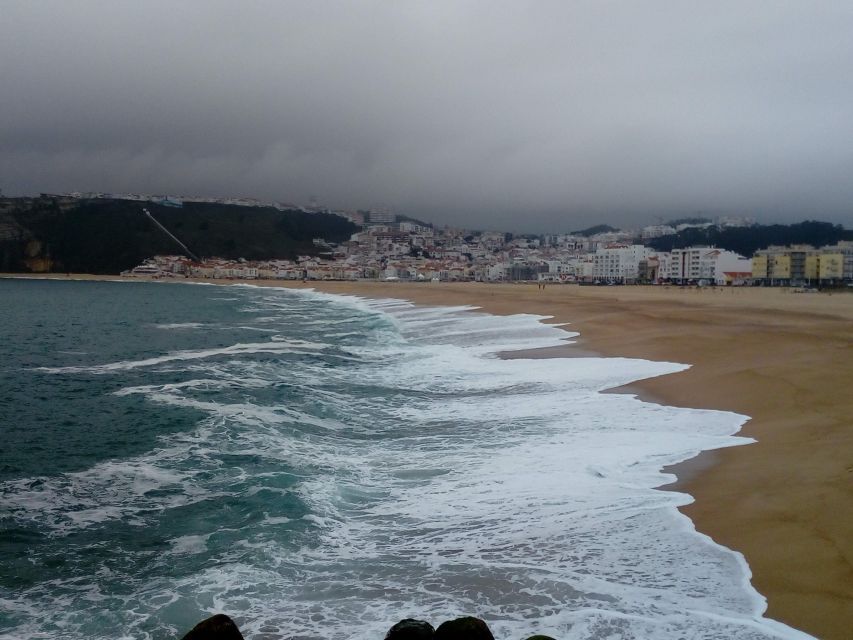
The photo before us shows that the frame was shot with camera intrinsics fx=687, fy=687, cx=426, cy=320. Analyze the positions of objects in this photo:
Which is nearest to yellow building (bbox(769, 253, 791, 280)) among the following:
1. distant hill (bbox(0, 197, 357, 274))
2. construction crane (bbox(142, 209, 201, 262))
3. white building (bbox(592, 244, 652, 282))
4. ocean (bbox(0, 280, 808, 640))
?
white building (bbox(592, 244, 652, 282))

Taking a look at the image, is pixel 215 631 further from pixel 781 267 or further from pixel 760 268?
pixel 760 268

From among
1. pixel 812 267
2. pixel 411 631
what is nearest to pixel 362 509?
pixel 411 631

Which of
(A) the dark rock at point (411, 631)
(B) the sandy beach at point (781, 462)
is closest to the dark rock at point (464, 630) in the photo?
(A) the dark rock at point (411, 631)

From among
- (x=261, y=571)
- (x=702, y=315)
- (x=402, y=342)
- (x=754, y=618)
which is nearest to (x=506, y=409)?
(x=261, y=571)

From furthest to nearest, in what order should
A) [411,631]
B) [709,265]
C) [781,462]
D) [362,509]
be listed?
1. [709,265]
2. [781,462]
3. [362,509]
4. [411,631]

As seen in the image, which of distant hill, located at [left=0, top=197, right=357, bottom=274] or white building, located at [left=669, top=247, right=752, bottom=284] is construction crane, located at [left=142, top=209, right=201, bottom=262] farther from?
white building, located at [left=669, top=247, right=752, bottom=284]

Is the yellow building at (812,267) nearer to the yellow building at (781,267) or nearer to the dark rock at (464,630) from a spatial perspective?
the yellow building at (781,267)

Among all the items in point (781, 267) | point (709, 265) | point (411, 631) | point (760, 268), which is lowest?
point (411, 631)
